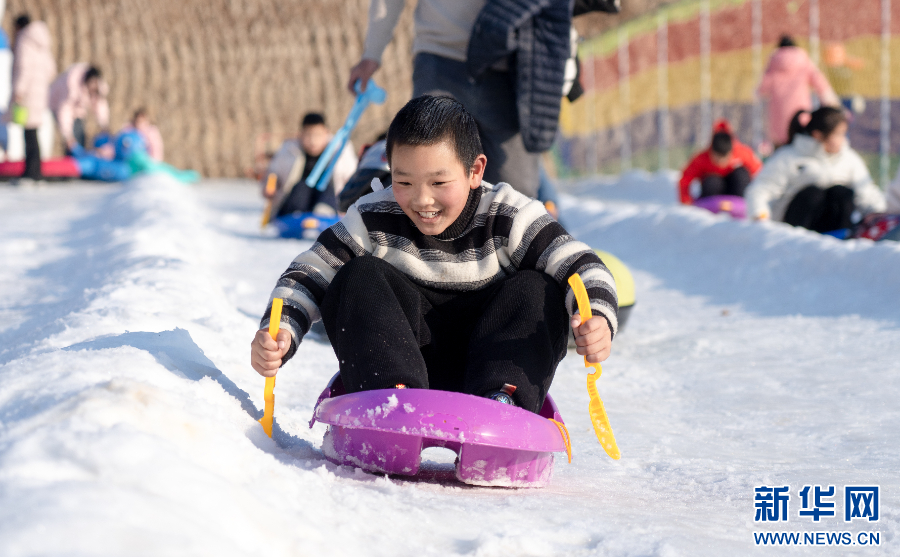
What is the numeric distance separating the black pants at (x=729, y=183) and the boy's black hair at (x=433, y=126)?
5628 mm

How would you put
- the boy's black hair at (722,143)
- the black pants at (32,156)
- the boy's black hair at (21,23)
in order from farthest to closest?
the black pants at (32,156), the boy's black hair at (21,23), the boy's black hair at (722,143)

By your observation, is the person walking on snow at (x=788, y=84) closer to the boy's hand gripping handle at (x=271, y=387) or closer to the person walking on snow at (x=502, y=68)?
the person walking on snow at (x=502, y=68)

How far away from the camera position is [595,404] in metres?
1.82

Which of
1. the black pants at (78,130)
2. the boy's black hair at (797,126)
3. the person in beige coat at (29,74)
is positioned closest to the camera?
the boy's black hair at (797,126)

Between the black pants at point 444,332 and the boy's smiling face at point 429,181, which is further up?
the boy's smiling face at point 429,181

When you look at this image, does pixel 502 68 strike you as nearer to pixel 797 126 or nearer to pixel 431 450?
pixel 431 450

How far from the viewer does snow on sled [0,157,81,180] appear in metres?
11.1

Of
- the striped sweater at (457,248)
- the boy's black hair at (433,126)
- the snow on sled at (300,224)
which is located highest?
the boy's black hair at (433,126)

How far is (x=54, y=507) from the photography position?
1.04 meters

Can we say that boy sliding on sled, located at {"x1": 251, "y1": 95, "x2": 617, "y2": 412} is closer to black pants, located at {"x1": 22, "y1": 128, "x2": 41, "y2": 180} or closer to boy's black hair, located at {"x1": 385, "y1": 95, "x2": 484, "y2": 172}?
boy's black hair, located at {"x1": 385, "y1": 95, "x2": 484, "y2": 172}

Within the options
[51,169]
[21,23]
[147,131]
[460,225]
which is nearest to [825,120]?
[460,225]

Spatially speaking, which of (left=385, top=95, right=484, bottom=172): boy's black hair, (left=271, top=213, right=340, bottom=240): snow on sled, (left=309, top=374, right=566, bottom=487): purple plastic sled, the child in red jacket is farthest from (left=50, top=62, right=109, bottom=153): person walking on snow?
(left=309, top=374, right=566, bottom=487): purple plastic sled

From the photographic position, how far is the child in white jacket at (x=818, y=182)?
17.6ft

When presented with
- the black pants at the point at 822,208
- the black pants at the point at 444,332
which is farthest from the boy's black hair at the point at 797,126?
the black pants at the point at 444,332
